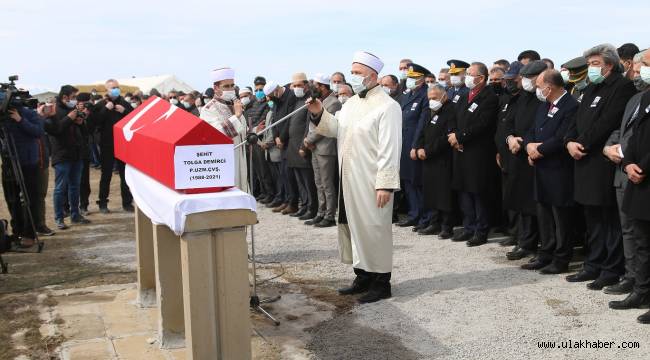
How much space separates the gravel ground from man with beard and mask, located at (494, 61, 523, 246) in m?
0.73

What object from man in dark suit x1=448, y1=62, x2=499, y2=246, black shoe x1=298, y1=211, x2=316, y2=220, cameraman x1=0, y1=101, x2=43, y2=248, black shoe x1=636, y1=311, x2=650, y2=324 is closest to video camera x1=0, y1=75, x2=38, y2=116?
cameraman x1=0, y1=101, x2=43, y2=248

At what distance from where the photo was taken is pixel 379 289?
19.5 feet

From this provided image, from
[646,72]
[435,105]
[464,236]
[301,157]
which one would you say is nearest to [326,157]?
[301,157]

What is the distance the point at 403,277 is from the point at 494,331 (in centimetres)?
180

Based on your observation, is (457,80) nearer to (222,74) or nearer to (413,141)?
(413,141)

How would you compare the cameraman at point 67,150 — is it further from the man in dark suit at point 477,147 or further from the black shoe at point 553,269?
the black shoe at point 553,269

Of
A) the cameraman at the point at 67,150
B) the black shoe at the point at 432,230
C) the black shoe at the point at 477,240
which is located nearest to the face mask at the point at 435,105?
the black shoe at the point at 432,230

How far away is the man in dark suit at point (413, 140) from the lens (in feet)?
29.9

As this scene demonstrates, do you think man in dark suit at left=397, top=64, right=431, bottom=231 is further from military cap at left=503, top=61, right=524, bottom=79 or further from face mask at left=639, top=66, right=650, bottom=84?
face mask at left=639, top=66, right=650, bottom=84

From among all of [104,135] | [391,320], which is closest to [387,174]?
[391,320]

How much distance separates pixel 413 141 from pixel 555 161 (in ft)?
9.20

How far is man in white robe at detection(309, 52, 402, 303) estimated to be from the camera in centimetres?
569

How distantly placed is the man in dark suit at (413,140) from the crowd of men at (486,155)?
19 millimetres

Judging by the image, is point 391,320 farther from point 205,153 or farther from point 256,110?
point 256,110
